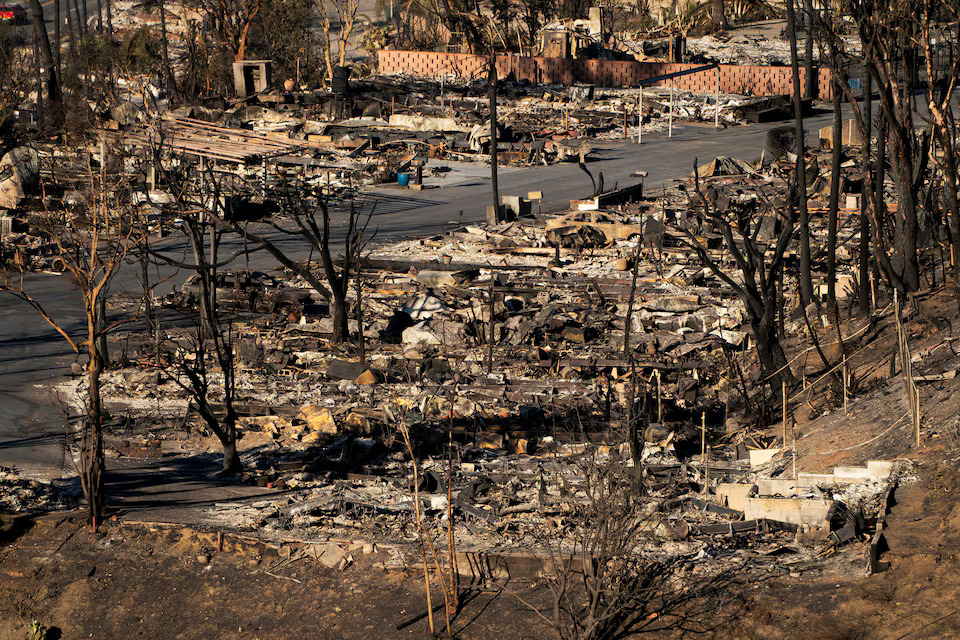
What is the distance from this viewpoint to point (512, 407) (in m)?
15.7

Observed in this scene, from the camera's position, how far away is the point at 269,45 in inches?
2071

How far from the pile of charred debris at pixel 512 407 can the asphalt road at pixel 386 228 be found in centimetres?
90

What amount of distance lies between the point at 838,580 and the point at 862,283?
29.1 feet

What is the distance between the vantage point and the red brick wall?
47.1 m

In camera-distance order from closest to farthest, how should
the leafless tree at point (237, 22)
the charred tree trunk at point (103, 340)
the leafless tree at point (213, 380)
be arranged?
the leafless tree at point (213, 380) < the charred tree trunk at point (103, 340) < the leafless tree at point (237, 22)

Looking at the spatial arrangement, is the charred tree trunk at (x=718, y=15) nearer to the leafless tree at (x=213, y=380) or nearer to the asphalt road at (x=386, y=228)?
the asphalt road at (x=386, y=228)

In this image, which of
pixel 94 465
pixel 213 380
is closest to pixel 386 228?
pixel 213 380

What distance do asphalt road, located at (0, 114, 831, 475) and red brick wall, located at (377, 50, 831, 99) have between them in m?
4.61

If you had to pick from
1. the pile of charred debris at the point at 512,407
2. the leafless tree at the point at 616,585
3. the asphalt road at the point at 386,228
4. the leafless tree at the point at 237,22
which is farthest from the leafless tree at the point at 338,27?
the leafless tree at the point at 616,585

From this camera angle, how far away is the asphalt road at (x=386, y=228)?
15.0 metres

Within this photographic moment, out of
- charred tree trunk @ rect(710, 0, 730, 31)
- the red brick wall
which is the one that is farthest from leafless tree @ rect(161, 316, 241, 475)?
charred tree trunk @ rect(710, 0, 730, 31)

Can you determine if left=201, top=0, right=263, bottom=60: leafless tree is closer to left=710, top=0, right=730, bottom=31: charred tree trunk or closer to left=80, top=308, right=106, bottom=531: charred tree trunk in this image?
left=710, top=0, right=730, bottom=31: charred tree trunk

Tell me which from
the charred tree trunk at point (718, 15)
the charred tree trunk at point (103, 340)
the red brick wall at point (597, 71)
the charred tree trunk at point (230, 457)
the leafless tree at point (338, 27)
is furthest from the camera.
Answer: the charred tree trunk at point (718, 15)

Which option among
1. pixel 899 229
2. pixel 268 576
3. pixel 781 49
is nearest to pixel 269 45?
pixel 781 49
